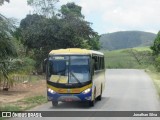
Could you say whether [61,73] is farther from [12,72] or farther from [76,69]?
[12,72]

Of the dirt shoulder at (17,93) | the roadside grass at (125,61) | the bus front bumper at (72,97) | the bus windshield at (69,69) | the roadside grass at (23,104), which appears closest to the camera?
the roadside grass at (23,104)

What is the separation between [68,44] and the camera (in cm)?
5012

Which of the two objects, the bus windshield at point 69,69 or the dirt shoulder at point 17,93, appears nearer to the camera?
the bus windshield at point 69,69

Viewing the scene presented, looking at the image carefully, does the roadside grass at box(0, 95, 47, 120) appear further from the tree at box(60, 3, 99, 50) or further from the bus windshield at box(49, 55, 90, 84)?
the tree at box(60, 3, 99, 50)

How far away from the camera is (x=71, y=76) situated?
20438 mm

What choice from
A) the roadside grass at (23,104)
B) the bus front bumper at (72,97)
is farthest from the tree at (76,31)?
the bus front bumper at (72,97)

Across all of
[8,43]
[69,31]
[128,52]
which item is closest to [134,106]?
[8,43]

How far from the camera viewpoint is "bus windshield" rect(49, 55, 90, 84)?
2042cm

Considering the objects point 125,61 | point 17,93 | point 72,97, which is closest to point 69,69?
point 72,97

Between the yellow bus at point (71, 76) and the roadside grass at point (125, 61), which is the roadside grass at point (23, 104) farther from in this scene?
the roadside grass at point (125, 61)

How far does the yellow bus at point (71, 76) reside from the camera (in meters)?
20.2

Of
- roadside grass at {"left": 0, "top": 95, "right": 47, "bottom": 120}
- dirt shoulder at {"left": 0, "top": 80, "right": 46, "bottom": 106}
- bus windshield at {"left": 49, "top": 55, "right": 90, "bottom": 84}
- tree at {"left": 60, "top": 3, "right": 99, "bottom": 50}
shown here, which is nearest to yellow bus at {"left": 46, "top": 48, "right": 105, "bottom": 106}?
bus windshield at {"left": 49, "top": 55, "right": 90, "bottom": 84}

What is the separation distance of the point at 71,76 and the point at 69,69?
0.40 m

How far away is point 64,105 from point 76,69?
2048mm
